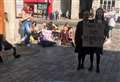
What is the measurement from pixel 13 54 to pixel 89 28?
11.3 ft

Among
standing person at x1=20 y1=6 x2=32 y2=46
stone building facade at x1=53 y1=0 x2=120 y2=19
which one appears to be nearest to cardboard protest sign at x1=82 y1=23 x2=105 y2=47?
standing person at x1=20 y1=6 x2=32 y2=46

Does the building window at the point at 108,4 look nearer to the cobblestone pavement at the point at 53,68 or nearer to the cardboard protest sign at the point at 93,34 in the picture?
the cobblestone pavement at the point at 53,68

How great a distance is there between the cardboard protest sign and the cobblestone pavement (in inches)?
36.6

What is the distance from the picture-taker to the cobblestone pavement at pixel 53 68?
12.0 m

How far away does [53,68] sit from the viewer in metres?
13.5

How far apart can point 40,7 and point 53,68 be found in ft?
87.3

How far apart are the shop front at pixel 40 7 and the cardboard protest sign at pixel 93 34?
26364 millimetres

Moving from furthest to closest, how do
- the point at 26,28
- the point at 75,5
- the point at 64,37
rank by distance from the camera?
the point at 75,5, the point at 64,37, the point at 26,28

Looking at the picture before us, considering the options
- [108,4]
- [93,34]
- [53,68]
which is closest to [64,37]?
[53,68]

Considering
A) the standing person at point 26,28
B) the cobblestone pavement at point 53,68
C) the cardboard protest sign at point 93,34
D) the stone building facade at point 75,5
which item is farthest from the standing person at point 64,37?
the stone building facade at point 75,5

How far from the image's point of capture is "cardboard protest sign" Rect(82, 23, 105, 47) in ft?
42.0

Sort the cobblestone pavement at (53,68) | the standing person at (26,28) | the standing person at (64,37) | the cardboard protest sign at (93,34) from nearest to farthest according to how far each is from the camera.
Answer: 1. the cobblestone pavement at (53,68)
2. the cardboard protest sign at (93,34)
3. the standing person at (26,28)
4. the standing person at (64,37)

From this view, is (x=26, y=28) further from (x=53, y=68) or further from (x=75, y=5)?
(x=75, y=5)

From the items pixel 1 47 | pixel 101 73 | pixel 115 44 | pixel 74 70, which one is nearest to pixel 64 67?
pixel 74 70
